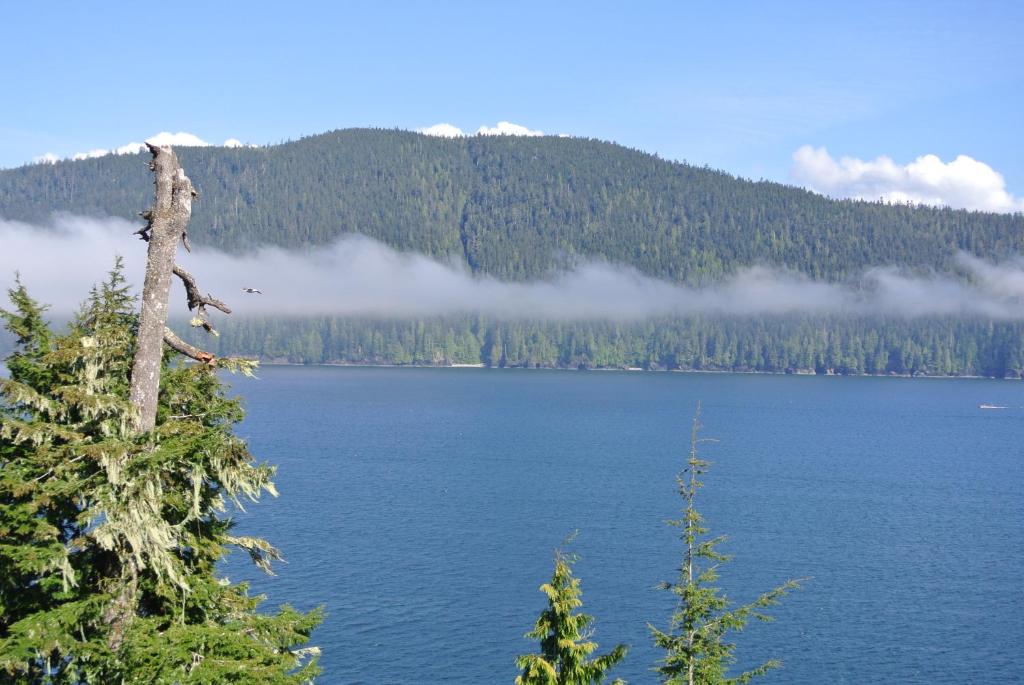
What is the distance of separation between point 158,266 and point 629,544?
6204cm

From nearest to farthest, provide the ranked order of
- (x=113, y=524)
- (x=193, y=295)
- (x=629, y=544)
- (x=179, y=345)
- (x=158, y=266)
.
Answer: (x=113, y=524)
(x=158, y=266)
(x=193, y=295)
(x=179, y=345)
(x=629, y=544)

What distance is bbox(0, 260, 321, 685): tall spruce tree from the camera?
12.9 m

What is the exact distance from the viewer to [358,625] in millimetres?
51375

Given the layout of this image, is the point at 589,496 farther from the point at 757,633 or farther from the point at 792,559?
the point at 757,633

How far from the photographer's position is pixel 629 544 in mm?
71625

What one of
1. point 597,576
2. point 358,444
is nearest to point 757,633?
point 597,576

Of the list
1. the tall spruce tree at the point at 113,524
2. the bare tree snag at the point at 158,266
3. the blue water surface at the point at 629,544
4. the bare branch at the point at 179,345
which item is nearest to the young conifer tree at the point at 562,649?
the tall spruce tree at the point at 113,524

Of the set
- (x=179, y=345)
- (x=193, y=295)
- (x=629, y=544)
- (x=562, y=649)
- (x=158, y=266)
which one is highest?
(x=158, y=266)

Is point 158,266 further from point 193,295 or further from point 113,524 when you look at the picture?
point 113,524

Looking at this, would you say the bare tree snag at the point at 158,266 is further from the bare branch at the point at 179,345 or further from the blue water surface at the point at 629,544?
the blue water surface at the point at 629,544

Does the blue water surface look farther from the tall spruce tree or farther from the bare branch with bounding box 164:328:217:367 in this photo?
the bare branch with bounding box 164:328:217:367

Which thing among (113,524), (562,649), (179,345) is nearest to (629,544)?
(562,649)

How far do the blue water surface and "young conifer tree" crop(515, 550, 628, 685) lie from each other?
27642 millimetres

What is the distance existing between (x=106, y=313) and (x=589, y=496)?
7998 cm
